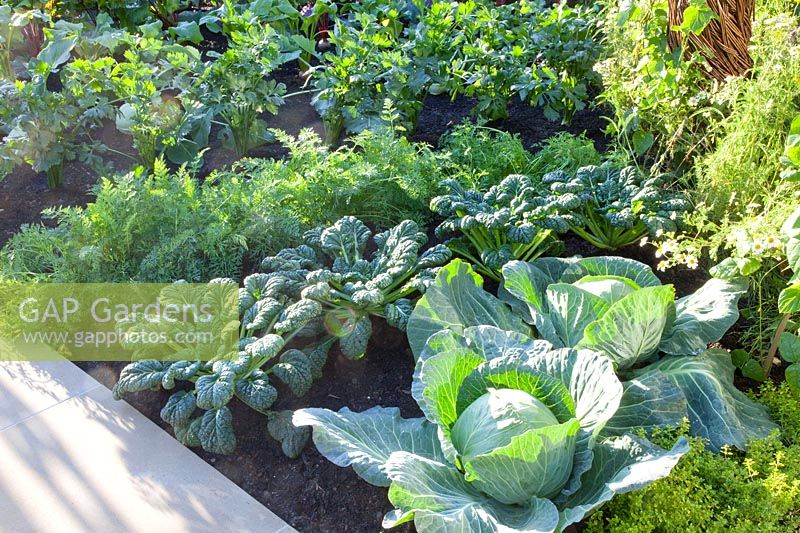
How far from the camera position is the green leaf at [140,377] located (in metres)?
2.52

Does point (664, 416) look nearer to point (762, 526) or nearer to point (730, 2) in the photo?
point (762, 526)

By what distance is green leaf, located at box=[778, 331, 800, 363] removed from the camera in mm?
2465

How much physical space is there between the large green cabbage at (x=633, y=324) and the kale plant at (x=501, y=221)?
0.59ft

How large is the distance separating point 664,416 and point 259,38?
3104mm

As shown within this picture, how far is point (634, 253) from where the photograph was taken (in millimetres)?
3234

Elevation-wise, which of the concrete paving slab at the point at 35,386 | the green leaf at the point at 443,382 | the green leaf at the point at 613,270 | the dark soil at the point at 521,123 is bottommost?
the concrete paving slab at the point at 35,386

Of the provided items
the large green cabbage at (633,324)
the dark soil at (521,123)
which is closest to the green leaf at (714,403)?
the large green cabbage at (633,324)

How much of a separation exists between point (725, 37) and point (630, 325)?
1.58m

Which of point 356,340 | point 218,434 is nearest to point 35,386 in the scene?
point 218,434

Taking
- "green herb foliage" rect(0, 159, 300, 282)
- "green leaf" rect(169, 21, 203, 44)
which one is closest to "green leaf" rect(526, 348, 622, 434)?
"green herb foliage" rect(0, 159, 300, 282)

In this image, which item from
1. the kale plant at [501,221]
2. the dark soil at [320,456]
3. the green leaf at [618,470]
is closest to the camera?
the green leaf at [618,470]

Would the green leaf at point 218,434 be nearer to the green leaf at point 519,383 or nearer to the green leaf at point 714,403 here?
the green leaf at point 519,383

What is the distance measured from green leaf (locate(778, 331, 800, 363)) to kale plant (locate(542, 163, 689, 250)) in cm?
56

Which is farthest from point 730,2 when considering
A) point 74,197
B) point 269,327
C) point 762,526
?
point 74,197
